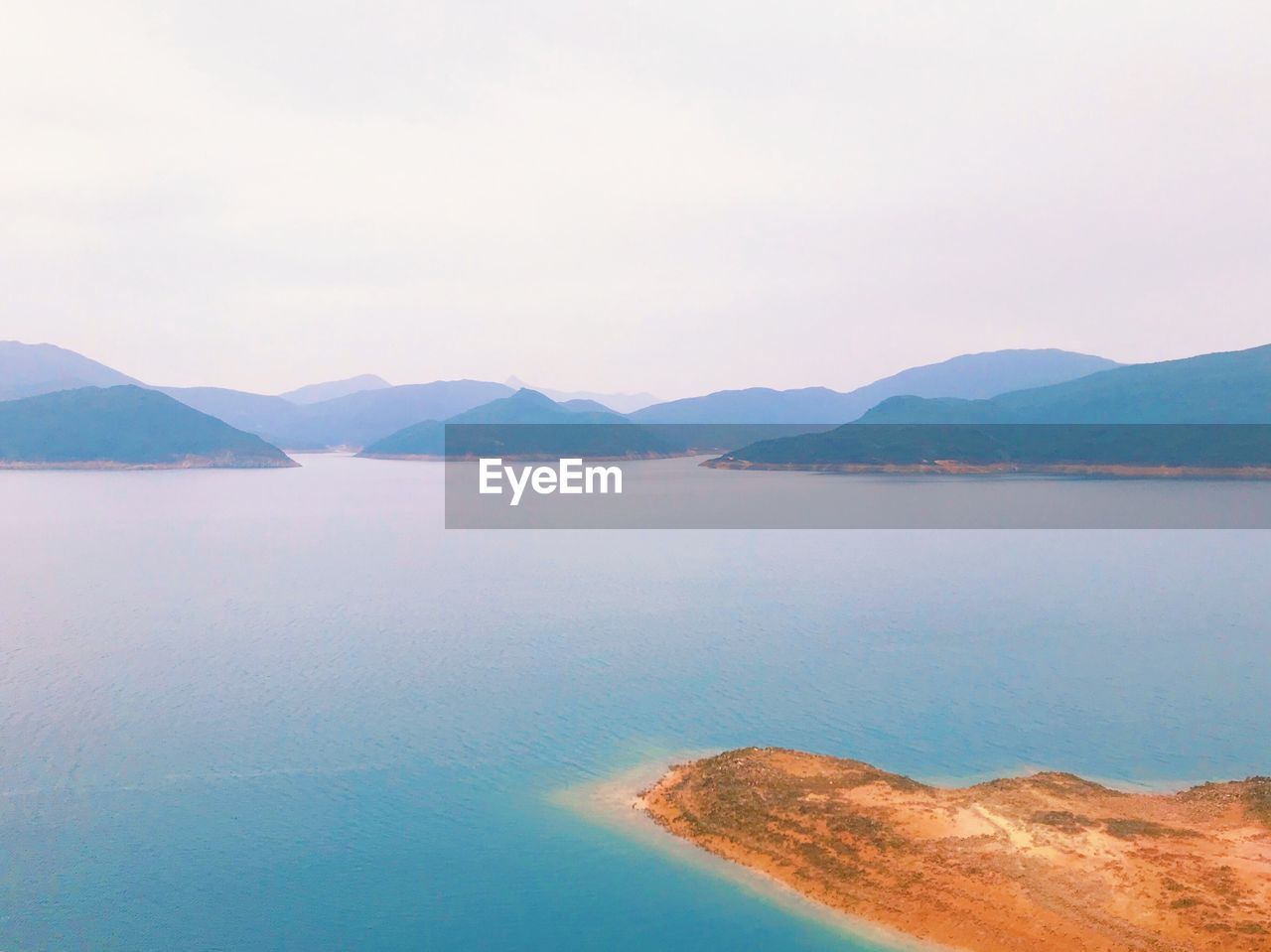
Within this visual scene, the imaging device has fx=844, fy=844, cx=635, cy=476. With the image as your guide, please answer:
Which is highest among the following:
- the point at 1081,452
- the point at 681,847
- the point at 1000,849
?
the point at 1081,452

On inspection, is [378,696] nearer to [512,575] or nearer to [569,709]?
[569,709]

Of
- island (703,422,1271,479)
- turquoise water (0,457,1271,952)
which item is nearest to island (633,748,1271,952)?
turquoise water (0,457,1271,952)

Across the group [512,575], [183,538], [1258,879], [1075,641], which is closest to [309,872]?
[1258,879]

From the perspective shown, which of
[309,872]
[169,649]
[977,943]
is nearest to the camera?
[977,943]

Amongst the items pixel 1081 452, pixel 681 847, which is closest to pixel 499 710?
pixel 681 847

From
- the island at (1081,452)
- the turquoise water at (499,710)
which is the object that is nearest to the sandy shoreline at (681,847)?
the turquoise water at (499,710)

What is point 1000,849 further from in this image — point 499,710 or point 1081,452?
point 1081,452

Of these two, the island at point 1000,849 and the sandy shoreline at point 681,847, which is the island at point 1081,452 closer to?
the island at point 1000,849
